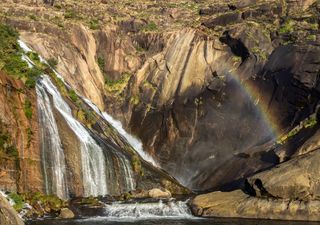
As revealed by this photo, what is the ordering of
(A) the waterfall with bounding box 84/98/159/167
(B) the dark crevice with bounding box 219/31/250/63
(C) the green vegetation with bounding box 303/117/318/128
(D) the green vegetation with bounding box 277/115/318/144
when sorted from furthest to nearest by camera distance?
1. (B) the dark crevice with bounding box 219/31/250/63
2. (A) the waterfall with bounding box 84/98/159/167
3. (D) the green vegetation with bounding box 277/115/318/144
4. (C) the green vegetation with bounding box 303/117/318/128

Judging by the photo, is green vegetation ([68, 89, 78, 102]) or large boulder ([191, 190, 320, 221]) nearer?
large boulder ([191, 190, 320, 221])

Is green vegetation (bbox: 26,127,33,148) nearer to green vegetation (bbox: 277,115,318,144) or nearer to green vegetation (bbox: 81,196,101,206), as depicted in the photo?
green vegetation (bbox: 81,196,101,206)

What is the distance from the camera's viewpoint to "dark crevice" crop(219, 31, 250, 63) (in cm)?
7646

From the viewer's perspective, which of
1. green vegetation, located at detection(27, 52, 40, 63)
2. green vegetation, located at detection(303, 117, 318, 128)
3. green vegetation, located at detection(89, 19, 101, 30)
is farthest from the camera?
green vegetation, located at detection(89, 19, 101, 30)

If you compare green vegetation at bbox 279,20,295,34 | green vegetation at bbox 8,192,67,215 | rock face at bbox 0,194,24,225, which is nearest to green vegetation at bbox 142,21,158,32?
green vegetation at bbox 279,20,295,34

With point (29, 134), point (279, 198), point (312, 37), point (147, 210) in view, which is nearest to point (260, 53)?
point (312, 37)

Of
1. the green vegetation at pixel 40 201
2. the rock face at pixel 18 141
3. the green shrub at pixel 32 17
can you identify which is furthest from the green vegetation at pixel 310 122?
the green shrub at pixel 32 17

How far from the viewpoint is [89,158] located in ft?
172

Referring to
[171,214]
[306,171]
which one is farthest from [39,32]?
[306,171]

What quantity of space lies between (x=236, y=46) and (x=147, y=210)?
135 feet

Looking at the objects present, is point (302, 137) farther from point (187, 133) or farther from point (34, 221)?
point (34, 221)

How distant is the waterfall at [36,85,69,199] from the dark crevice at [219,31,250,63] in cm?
3521

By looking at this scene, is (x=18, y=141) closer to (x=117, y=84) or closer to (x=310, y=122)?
(x=310, y=122)

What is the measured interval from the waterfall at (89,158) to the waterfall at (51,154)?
8.13 ft
